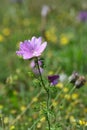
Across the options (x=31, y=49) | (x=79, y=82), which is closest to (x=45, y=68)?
(x=31, y=49)

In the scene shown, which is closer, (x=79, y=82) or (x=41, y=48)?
(x=41, y=48)

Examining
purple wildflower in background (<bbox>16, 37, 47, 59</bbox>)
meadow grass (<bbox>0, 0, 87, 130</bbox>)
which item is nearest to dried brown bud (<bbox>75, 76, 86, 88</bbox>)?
meadow grass (<bbox>0, 0, 87, 130</bbox>)

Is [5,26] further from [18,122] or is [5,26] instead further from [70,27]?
[18,122]

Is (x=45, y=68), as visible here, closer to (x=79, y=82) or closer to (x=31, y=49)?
(x=31, y=49)

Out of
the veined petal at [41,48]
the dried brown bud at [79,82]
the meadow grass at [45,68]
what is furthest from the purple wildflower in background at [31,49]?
the dried brown bud at [79,82]

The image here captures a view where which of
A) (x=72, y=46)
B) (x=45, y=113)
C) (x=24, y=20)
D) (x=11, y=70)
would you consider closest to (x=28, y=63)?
(x=11, y=70)

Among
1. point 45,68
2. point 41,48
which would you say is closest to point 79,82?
point 45,68

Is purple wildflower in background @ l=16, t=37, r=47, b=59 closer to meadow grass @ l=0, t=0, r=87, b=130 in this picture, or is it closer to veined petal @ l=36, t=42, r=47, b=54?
veined petal @ l=36, t=42, r=47, b=54

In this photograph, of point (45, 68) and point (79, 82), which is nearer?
point (45, 68)
